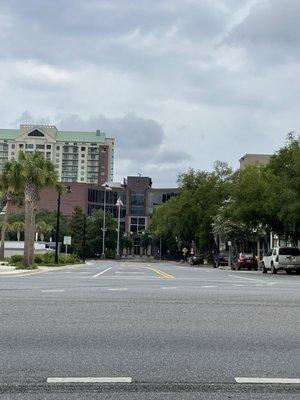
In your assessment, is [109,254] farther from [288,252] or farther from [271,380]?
[271,380]

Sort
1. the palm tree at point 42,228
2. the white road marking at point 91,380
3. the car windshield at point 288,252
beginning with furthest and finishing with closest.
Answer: the palm tree at point 42,228
the car windshield at point 288,252
the white road marking at point 91,380

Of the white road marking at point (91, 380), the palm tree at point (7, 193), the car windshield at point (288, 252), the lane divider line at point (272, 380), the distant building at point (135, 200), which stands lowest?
the white road marking at point (91, 380)

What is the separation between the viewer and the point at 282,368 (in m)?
7.70

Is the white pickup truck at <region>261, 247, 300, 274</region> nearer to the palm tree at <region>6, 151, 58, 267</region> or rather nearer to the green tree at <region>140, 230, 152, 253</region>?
the palm tree at <region>6, 151, 58, 267</region>

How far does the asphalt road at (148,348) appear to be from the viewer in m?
6.68

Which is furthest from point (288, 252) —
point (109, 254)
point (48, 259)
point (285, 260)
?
point (109, 254)

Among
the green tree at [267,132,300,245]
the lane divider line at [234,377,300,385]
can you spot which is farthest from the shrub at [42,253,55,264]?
the lane divider line at [234,377,300,385]

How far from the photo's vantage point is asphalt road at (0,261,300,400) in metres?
6.68

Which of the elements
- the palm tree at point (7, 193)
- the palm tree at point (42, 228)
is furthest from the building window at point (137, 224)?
the palm tree at point (7, 193)

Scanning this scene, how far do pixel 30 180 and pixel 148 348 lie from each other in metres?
37.7

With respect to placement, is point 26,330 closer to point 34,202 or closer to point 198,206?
point 34,202

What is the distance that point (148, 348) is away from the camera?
8820 mm

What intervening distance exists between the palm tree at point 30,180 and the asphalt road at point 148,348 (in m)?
30.4

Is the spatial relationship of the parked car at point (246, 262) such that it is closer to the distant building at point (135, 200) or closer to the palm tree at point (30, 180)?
the palm tree at point (30, 180)
